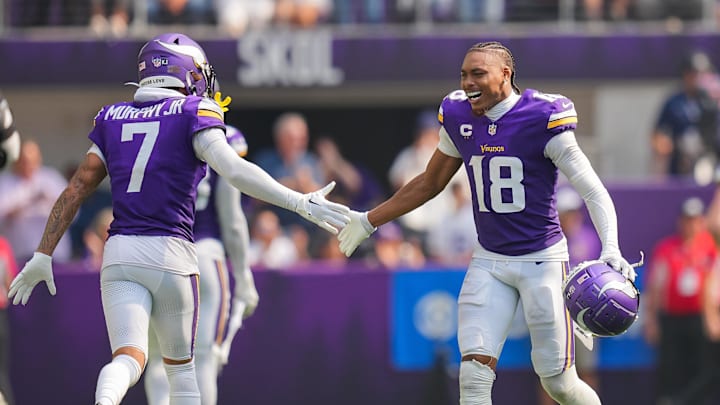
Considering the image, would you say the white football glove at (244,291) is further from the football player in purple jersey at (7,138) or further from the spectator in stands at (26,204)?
the spectator in stands at (26,204)

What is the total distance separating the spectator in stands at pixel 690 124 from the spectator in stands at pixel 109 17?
523cm

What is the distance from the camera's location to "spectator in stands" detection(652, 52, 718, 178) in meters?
11.8

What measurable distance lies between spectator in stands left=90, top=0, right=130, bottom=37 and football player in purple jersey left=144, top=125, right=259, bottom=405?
5466 mm

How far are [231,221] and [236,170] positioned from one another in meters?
1.67

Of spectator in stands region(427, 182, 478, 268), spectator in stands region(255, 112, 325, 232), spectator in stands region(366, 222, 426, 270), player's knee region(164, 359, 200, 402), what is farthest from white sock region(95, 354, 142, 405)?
spectator in stands region(255, 112, 325, 232)

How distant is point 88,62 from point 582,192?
24.7 feet

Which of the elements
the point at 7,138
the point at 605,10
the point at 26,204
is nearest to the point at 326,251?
the point at 26,204

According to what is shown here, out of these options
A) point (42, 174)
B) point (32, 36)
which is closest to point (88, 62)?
point (32, 36)

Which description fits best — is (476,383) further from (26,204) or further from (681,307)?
(26,204)

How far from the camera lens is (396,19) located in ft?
42.1

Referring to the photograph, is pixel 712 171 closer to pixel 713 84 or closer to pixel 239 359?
pixel 713 84

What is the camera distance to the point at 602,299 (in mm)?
6125

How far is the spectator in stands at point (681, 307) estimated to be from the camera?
1052cm

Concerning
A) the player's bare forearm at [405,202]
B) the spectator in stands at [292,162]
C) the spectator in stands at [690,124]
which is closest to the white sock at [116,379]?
the player's bare forearm at [405,202]
